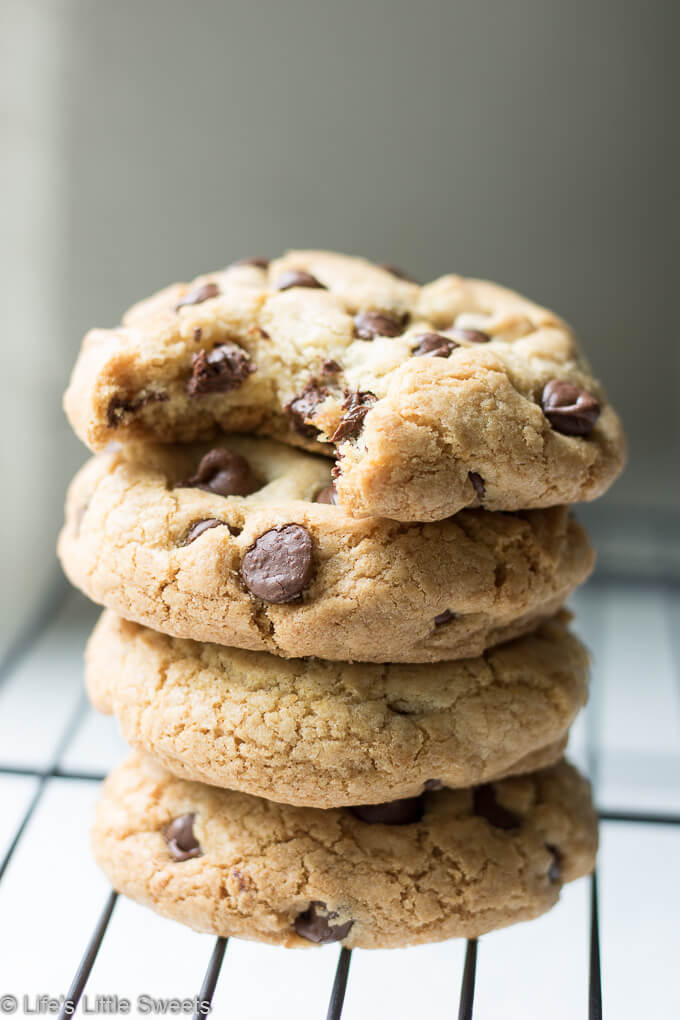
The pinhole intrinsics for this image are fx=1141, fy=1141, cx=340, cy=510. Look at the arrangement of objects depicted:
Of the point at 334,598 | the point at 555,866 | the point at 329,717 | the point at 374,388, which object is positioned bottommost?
the point at 555,866

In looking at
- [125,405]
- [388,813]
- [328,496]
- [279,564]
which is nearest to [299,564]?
[279,564]

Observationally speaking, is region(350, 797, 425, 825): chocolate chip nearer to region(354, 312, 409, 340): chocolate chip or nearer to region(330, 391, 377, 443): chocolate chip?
region(330, 391, 377, 443): chocolate chip

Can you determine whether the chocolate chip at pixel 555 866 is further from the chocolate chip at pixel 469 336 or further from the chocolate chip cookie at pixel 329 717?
the chocolate chip at pixel 469 336

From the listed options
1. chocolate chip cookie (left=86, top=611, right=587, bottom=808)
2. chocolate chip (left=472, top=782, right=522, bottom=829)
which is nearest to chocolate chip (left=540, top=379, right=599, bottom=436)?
chocolate chip cookie (left=86, top=611, right=587, bottom=808)

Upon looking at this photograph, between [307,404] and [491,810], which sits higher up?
[307,404]

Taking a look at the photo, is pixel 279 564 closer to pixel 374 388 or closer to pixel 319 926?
pixel 374 388

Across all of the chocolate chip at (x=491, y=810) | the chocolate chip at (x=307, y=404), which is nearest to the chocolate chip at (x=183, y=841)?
the chocolate chip at (x=491, y=810)

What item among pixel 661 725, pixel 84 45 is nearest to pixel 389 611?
pixel 661 725
